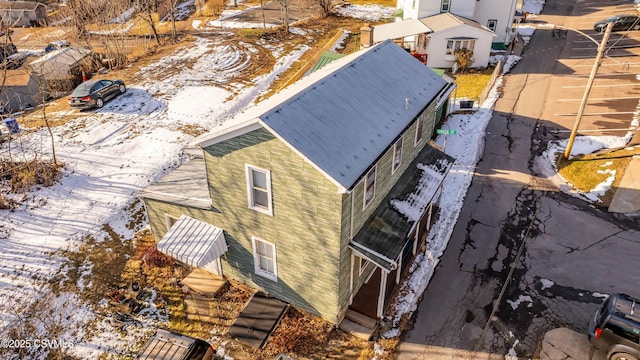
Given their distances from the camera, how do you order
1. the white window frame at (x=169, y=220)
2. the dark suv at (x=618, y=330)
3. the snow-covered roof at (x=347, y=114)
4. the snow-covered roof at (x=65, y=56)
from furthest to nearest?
the snow-covered roof at (x=65, y=56), the white window frame at (x=169, y=220), the dark suv at (x=618, y=330), the snow-covered roof at (x=347, y=114)

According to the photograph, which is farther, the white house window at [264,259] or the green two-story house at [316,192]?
the white house window at [264,259]

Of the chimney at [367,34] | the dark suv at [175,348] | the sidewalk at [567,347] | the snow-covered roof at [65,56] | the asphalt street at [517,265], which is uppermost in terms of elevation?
the chimney at [367,34]

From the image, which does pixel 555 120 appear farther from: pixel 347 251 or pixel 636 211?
pixel 347 251

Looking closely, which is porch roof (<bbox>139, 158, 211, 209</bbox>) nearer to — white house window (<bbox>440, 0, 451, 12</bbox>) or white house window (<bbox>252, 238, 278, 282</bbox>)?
white house window (<bbox>252, 238, 278, 282</bbox>)

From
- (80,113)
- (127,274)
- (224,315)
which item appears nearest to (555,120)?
(224,315)

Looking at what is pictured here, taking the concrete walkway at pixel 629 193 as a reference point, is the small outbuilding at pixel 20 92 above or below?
above

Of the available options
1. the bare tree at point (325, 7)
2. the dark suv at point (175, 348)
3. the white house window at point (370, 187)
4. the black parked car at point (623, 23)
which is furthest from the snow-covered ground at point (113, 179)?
the bare tree at point (325, 7)

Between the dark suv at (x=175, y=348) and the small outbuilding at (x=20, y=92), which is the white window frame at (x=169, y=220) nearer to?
the dark suv at (x=175, y=348)
